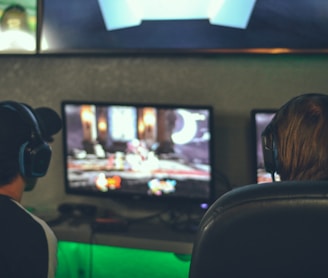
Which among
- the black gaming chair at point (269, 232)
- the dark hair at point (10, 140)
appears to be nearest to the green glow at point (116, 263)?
the dark hair at point (10, 140)

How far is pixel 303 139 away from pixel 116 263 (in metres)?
1.77

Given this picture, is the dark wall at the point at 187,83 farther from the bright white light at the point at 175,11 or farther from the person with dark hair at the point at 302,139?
the person with dark hair at the point at 302,139

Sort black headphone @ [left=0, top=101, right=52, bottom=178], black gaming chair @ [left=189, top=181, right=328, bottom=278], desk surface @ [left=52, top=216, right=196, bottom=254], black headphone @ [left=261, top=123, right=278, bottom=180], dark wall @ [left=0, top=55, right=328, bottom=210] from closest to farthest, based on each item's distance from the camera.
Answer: black gaming chair @ [left=189, top=181, right=328, bottom=278] → black headphone @ [left=261, top=123, right=278, bottom=180] → black headphone @ [left=0, top=101, right=52, bottom=178] → desk surface @ [left=52, top=216, right=196, bottom=254] → dark wall @ [left=0, top=55, right=328, bottom=210]

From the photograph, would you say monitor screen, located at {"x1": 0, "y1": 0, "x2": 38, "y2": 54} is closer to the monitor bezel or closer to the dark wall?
the dark wall

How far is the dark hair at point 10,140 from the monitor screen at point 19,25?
1.33 meters

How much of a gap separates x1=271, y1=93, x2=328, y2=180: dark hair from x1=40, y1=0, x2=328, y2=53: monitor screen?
1165mm

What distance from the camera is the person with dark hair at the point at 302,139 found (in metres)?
1.26

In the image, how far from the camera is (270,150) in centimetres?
147

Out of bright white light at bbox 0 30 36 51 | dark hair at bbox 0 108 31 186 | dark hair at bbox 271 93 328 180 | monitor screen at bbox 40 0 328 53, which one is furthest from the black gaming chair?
bright white light at bbox 0 30 36 51

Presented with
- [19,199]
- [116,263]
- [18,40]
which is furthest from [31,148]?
[116,263]

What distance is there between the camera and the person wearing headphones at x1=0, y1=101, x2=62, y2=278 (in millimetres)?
1269

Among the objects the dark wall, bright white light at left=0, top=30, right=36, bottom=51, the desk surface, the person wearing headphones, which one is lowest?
the desk surface

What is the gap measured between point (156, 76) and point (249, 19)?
48 cm

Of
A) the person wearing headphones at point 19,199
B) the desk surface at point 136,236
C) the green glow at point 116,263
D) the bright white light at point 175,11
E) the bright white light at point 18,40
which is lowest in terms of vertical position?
the green glow at point 116,263
